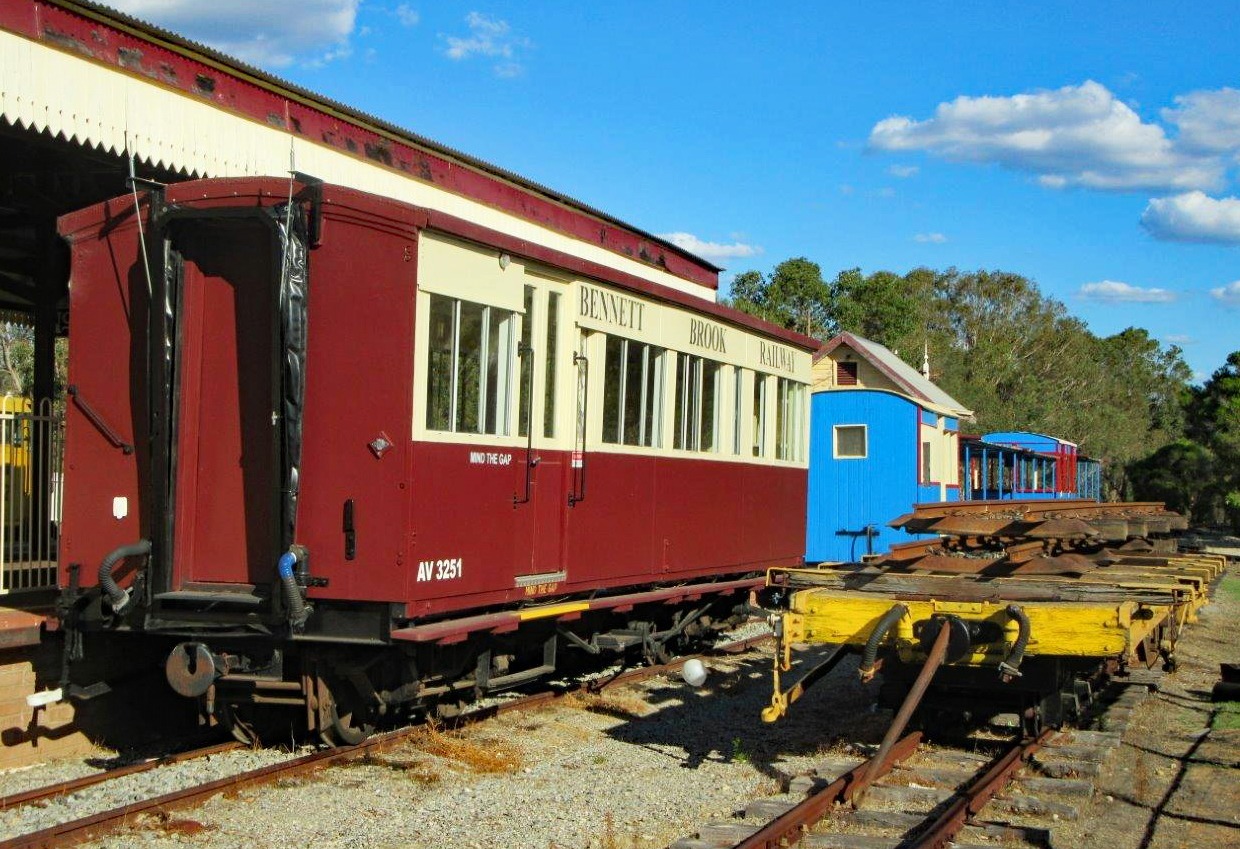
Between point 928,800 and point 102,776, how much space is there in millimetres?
4382

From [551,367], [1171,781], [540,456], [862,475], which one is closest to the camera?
[1171,781]

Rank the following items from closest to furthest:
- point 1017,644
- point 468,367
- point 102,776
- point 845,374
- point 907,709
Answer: point 907,709 → point 1017,644 → point 102,776 → point 468,367 → point 845,374

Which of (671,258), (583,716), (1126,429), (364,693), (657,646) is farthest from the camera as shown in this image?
(1126,429)

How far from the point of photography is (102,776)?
6785 mm

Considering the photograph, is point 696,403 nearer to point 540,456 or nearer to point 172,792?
point 540,456

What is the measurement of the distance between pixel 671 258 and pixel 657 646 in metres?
8.36

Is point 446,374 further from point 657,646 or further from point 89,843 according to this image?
point 657,646

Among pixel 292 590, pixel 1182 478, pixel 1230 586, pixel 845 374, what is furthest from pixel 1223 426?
pixel 292 590

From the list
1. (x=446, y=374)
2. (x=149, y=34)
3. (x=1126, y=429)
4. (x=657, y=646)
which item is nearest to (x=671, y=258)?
(x=657, y=646)

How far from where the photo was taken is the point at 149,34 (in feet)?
30.7

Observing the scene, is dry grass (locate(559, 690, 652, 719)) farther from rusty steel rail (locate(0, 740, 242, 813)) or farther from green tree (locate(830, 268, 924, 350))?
green tree (locate(830, 268, 924, 350))

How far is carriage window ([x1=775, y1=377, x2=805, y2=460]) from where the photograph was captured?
498 inches

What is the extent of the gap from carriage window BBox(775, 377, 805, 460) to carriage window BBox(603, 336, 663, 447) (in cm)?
282

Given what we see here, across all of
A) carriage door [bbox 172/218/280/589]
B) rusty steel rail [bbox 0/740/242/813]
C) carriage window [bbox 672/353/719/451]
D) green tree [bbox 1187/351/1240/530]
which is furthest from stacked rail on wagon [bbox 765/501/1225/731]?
green tree [bbox 1187/351/1240/530]
